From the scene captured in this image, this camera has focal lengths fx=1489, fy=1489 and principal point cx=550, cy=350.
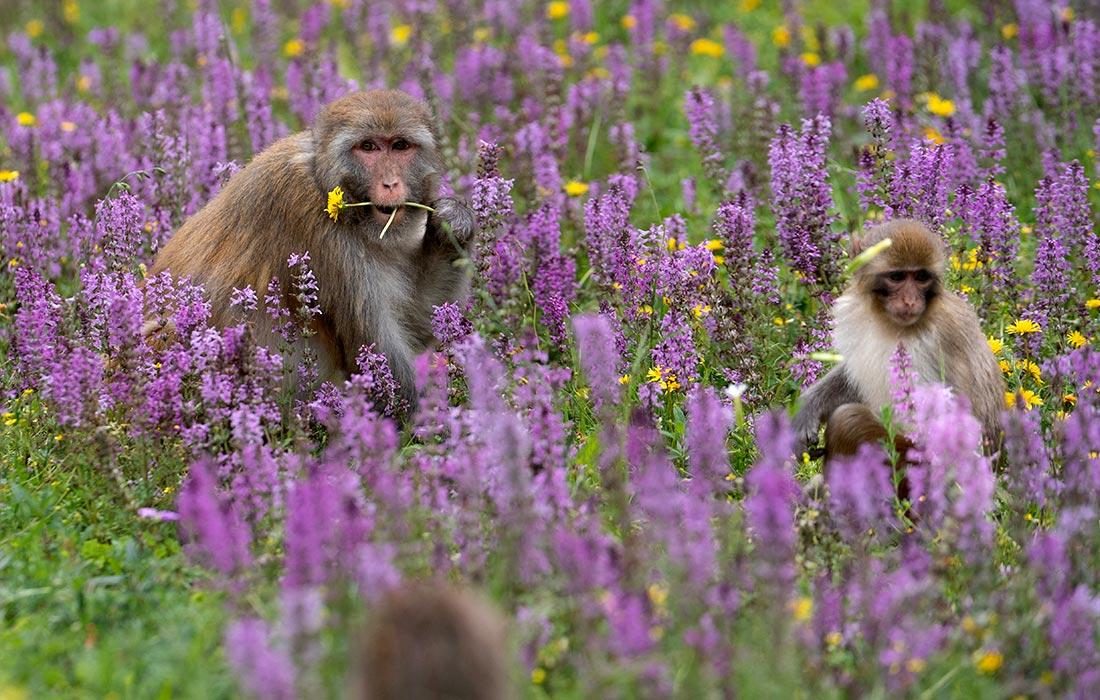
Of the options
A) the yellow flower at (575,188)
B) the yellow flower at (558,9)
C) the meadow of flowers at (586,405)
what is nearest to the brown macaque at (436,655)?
the meadow of flowers at (586,405)

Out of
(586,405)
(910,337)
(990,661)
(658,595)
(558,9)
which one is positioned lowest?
(586,405)

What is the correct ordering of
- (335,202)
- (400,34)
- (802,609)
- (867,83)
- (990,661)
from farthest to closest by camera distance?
1. (400,34)
2. (867,83)
3. (335,202)
4. (802,609)
5. (990,661)

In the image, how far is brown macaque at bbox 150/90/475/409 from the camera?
286 inches

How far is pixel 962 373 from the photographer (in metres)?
6.14

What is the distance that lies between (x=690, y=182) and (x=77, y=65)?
21.5 ft

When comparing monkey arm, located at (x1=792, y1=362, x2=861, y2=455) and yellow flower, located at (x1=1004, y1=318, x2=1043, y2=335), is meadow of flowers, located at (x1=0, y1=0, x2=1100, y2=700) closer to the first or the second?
yellow flower, located at (x1=1004, y1=318, x2=1043, y2=335)

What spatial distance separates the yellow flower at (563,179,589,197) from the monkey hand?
190cm

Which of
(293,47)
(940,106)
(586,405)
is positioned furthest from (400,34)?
(586,405)

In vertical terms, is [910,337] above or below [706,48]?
below

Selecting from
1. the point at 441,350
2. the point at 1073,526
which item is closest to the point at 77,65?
the point at 441,350

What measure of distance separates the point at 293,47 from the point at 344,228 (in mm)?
5976

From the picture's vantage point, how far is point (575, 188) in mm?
9281

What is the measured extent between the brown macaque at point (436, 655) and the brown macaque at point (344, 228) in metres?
4.01

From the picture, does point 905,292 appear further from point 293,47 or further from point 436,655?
point 293,47
